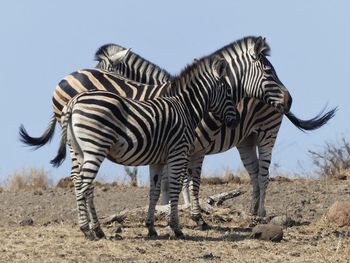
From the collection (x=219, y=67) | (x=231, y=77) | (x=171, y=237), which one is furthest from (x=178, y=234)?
(x=231, y=77)

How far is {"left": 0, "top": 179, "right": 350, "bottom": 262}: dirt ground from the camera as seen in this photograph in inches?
408

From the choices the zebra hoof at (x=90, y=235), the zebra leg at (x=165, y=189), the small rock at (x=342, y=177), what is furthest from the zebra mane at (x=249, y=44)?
the small rock at (x=342, y=177)

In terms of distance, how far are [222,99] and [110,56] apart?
252cm

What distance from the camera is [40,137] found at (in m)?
14.2

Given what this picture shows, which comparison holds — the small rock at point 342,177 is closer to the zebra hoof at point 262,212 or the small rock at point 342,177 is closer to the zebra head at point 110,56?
the zebra hoof at point 262,212

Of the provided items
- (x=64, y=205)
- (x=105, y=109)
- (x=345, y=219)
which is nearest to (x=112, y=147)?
(x=105, y=109)

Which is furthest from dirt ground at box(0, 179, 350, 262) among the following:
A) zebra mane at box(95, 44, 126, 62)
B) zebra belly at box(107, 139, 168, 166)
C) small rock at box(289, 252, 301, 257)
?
zebra mane at box(95, 44, 126, 62)

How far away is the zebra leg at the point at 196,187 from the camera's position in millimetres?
12914

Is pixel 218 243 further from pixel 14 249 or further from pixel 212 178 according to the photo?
pixel 212 178

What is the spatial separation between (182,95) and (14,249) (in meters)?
3.05

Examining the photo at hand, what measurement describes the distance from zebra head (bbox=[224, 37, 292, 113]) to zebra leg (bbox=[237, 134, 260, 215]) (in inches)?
46.2

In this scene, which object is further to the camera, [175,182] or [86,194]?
[175,182]

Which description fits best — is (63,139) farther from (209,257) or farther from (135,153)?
(209,257)

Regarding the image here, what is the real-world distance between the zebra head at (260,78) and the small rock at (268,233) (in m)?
2.48
